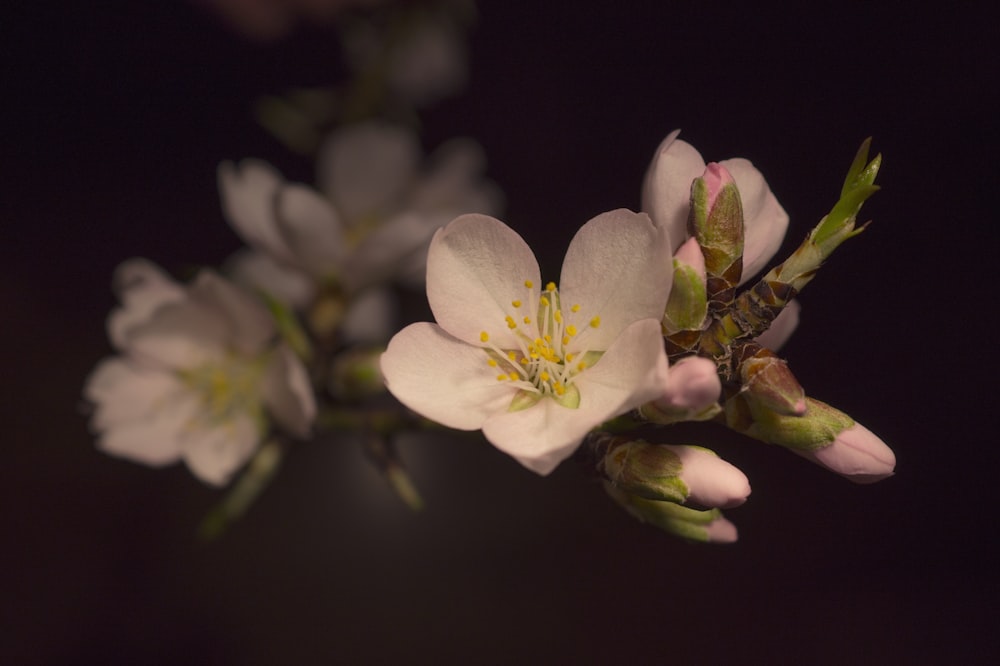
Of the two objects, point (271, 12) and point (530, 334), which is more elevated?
point (271, 12)

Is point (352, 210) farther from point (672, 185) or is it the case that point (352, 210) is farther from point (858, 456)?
point (858, 456)

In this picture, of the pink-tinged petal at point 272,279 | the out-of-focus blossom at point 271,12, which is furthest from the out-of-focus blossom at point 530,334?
the out-of-focus blossom at point 271,12

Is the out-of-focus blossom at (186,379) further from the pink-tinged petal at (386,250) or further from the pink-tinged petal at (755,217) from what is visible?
the pink-tinged petal at (755,217)

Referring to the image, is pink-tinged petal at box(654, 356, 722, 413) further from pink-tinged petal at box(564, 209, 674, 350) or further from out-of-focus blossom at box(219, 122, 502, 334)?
out-of-focus blossom at box(219, 122, 502, 334)

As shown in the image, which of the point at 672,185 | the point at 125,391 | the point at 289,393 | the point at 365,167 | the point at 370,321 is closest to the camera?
the point at 672,185

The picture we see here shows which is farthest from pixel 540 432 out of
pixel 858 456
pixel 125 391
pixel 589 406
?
pixel 125 391

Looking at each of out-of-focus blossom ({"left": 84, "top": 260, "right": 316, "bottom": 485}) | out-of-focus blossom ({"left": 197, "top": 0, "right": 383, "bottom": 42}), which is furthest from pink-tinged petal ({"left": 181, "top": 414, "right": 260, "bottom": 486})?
out-of-focus blossom ({"left": 197, "top": 0, "right": 383, "bottom": 42})
